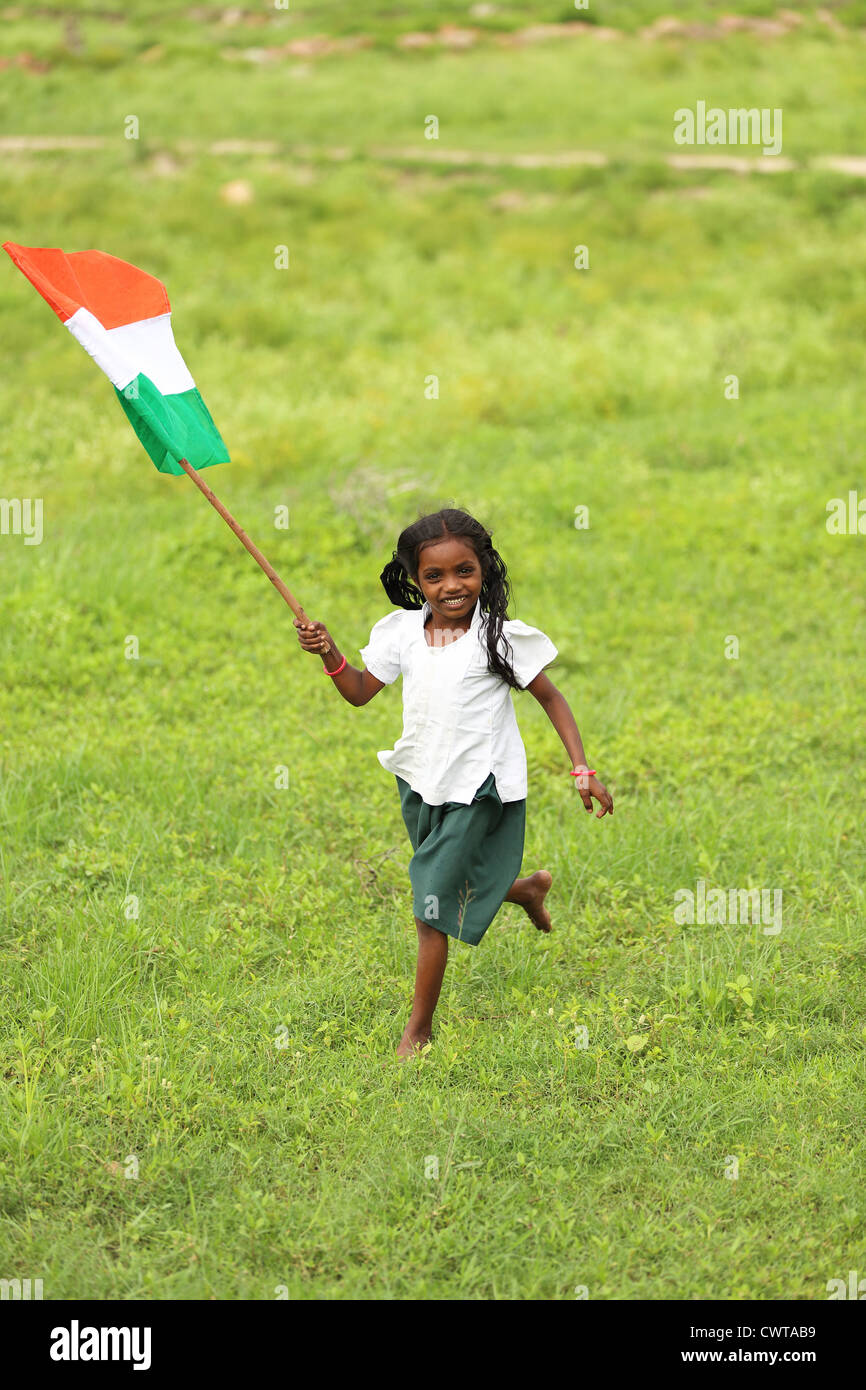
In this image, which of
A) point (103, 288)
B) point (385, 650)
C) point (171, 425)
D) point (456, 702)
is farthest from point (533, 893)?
point (103, 288)

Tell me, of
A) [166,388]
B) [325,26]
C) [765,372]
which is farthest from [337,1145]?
[325,26]

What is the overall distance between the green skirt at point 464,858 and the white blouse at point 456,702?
57 millimetres

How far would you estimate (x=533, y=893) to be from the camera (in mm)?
4312

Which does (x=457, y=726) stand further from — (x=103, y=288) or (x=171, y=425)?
(x=103, y=288)

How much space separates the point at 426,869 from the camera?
12.8 feet

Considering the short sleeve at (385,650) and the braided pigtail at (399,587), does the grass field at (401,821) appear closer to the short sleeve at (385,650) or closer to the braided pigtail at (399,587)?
the short sleeve at (385,650)

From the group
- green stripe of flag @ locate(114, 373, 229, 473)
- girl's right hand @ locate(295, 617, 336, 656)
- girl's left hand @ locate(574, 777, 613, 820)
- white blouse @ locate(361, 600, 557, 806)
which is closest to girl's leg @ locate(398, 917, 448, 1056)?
white blouse @ locate(361, 600, 557, 806)

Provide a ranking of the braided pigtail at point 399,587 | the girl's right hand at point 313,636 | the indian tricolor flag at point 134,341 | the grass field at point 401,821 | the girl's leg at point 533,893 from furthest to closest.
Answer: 1. the girl's leg at point 533,893
2. the braided pigtail at point 399,587
3. the indian tricolor flag at point 134,341
4. the girl's right hand at point 313,636
5. the grass field at point 401,821

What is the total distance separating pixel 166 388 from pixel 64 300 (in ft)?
1.20

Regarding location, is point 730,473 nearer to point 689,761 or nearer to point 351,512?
point 351,512

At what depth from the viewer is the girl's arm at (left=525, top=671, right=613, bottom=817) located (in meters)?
3.71

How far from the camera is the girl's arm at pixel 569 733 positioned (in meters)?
3.71

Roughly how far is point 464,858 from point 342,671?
0.66 metres

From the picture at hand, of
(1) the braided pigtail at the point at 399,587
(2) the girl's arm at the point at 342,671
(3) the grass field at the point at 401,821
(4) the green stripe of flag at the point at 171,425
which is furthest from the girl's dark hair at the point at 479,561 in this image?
(3) the grass field at the point at 401,821
